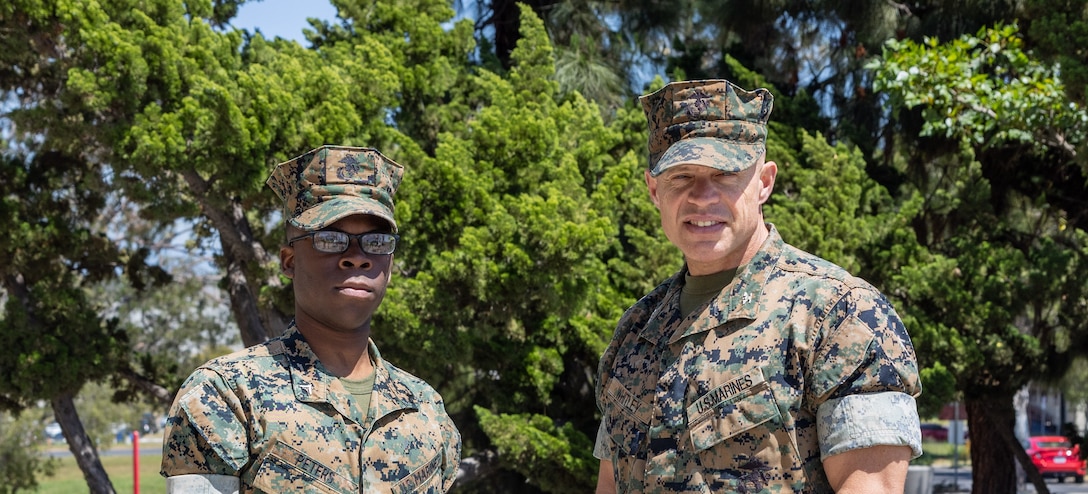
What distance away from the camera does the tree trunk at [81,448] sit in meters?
11.4

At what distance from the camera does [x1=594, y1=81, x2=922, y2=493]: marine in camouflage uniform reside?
2.26 meters

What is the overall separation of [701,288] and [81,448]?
10344 mm

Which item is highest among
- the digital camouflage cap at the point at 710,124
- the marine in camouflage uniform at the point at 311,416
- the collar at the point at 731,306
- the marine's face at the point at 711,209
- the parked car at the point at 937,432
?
the parked car at the point at 937,432

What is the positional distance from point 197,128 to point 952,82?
531 centimetres

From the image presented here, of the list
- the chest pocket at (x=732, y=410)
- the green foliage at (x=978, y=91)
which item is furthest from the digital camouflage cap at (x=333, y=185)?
the green foliage at (x=978, y=91)

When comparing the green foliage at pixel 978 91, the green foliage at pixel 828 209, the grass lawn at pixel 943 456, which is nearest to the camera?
the green foliage at pixel 978 91

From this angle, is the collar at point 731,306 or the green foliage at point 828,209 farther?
the green foliage at point 828,209

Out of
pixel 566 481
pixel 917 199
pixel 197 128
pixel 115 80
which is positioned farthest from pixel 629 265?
pixel 115 80

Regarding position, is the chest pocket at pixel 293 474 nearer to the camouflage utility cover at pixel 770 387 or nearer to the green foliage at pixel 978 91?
the camouflage utility cover at pixel 770 387

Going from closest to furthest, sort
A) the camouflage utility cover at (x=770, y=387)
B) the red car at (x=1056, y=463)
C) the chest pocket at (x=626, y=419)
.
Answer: the camouflage utility cover at (x=770, y=387), the chest pocket at (x=626, y=419), the red car at (x=1056, y=463)

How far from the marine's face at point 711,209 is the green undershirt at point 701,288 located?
0.16ft

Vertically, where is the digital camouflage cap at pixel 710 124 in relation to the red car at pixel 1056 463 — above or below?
below

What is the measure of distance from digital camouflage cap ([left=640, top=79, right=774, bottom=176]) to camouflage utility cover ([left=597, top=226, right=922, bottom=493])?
25 cm

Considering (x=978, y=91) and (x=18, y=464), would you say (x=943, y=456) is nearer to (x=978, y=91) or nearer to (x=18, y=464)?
(x=18, y=464)
